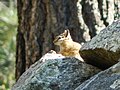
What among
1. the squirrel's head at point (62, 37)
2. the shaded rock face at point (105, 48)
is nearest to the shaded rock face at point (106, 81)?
the shaded rock face at point (105, 48)

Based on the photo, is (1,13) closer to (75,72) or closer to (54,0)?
(54,0)

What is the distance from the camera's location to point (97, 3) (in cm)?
591

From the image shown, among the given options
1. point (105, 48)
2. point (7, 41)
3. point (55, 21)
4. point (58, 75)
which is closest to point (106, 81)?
point (105, 48)

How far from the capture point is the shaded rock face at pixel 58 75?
3777 millimetres

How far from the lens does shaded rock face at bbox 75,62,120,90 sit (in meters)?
3.11

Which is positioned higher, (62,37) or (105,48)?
(105,48)

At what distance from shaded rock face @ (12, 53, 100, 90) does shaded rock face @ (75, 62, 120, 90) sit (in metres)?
0.38

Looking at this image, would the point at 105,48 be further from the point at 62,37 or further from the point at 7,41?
the point at 7,41

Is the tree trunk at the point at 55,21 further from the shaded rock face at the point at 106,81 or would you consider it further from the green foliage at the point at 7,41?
the green foliage at the point at 7,41

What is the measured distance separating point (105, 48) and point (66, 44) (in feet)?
7.41

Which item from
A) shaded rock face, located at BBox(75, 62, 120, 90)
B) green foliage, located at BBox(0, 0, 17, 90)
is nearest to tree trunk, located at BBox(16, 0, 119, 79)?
shaded rock face, located at BBox(75, 62, 120, 90)

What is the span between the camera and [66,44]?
19.0 feet

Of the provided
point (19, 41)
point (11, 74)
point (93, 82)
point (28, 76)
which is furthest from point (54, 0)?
point (11, 74)

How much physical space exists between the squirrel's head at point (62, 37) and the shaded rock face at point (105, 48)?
1691mm
